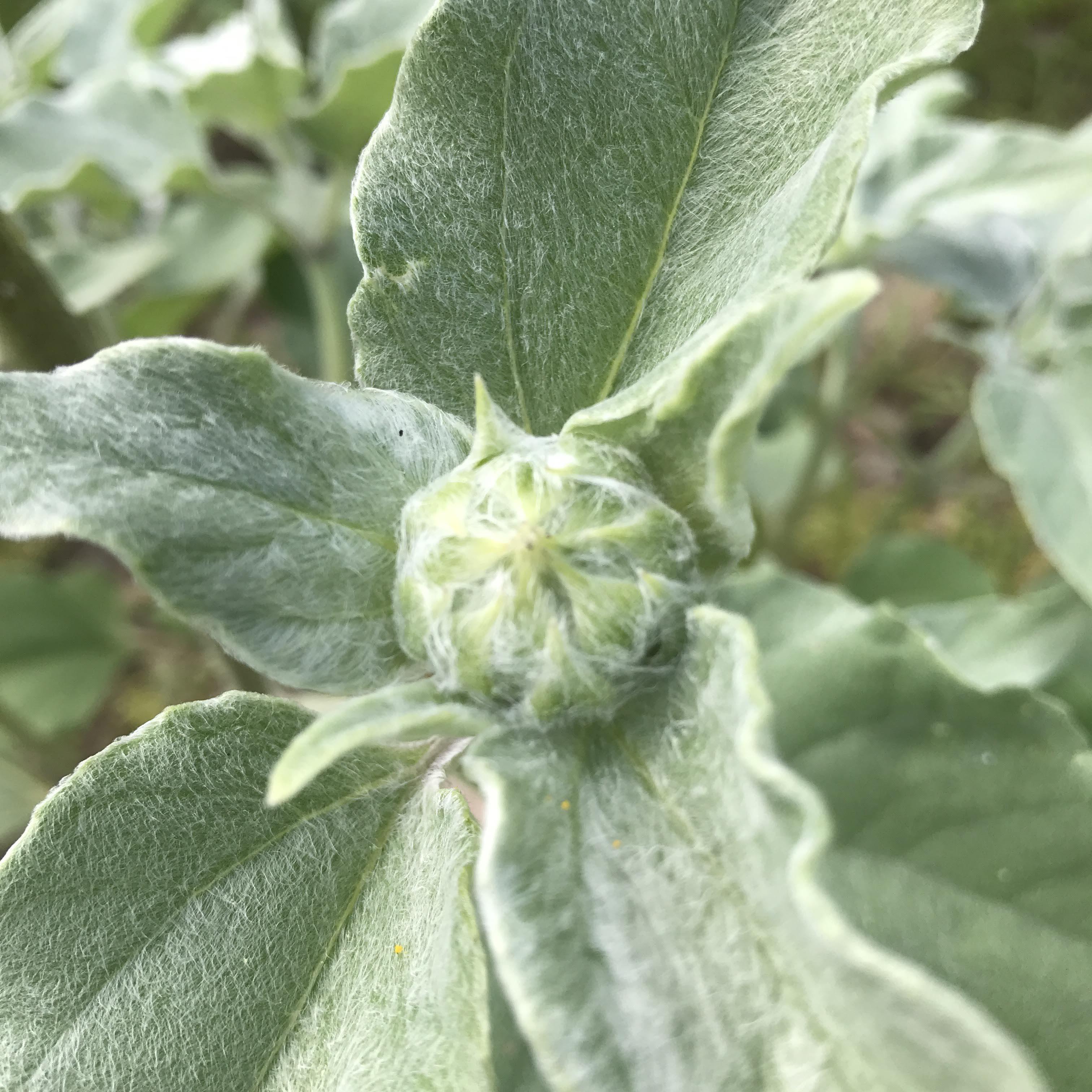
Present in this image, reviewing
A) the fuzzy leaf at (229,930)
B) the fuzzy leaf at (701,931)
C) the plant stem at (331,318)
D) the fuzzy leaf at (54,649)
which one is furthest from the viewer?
the fuzzy leaf at (54,649)

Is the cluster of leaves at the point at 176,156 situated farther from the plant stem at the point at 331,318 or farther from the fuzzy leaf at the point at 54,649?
the fuzzy leaf at the point at 54,649

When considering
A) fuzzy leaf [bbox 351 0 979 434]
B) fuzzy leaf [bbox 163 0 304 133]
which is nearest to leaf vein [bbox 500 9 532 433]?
fuzzy leaf [bbox 351 0 979 434]

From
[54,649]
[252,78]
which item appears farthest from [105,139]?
[54,649]

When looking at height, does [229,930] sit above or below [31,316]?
below

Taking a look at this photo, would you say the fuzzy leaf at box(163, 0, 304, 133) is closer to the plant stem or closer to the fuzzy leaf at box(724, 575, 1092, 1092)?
the plant stem

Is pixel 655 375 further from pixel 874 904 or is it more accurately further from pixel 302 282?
pixel 302 282

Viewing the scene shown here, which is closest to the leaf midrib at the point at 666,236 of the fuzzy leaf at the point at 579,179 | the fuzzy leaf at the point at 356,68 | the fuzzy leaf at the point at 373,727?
the fuzzy leaf at the point at 579,179

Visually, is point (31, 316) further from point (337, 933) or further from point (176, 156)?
point (337, 933)
